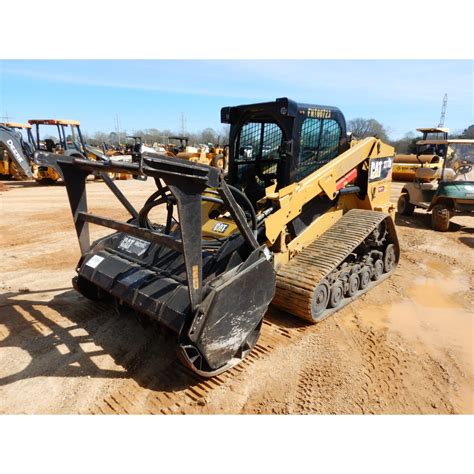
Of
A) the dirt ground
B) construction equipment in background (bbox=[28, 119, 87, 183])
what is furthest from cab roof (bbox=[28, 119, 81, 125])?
the dirt ground

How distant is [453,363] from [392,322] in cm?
83

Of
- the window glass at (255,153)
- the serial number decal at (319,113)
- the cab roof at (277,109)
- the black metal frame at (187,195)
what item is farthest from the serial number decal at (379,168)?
the black metal frame at (187,195)

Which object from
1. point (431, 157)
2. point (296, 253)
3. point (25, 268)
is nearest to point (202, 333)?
point (296, 253)

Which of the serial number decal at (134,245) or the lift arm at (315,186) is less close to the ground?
the lift arm at (315,186)

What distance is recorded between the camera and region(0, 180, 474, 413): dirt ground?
9.44 feet

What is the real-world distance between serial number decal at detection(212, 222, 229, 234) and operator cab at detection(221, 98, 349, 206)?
0.60m

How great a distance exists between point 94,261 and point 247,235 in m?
1.74

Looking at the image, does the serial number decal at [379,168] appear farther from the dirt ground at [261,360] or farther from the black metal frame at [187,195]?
the black metal frame at [187,195]

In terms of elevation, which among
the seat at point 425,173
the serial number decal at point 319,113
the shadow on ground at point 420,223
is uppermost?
the serial number decal at point 319,113

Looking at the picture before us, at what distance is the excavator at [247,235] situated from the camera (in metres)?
2.80

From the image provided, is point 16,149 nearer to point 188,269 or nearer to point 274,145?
point 274,145

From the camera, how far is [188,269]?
2684 mm

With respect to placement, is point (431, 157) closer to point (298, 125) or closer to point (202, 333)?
point (298, 125)

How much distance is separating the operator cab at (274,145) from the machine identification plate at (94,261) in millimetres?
2015
